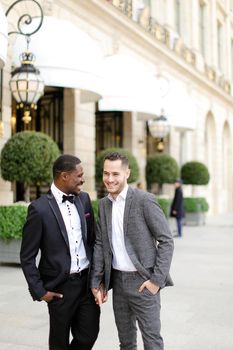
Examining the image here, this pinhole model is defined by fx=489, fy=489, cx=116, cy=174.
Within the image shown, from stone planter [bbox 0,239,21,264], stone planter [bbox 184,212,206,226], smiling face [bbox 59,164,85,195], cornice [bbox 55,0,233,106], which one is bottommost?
stone planter [bbox 184,212,206,226]

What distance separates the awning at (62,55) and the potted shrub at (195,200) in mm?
8286

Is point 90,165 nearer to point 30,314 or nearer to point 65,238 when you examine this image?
point 30,314

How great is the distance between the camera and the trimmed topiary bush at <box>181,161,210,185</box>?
20.0 meters

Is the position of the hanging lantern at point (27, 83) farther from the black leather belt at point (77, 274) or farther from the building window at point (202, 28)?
the building window at point (202, 28)

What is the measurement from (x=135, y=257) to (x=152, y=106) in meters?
11.9

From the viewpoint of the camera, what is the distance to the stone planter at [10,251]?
868 centimetres

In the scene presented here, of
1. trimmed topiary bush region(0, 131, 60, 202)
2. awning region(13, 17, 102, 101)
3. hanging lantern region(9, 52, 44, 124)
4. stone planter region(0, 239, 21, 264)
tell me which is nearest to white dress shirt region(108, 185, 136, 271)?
stone planter region(0, 239, 21, 264)

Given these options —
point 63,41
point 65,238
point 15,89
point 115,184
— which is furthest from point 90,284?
point 63,41

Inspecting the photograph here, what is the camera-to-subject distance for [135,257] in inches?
125

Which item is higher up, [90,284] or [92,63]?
[92,63]

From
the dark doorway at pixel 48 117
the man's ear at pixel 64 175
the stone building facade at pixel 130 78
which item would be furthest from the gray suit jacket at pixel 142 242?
the dark doorway at pixel 48 117

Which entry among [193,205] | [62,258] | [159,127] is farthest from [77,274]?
[193,205]

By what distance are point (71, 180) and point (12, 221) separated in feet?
18.4

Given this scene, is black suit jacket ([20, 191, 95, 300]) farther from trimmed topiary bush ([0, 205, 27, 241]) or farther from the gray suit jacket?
trimmed topiary bush ([0, 205, 27, 241])
